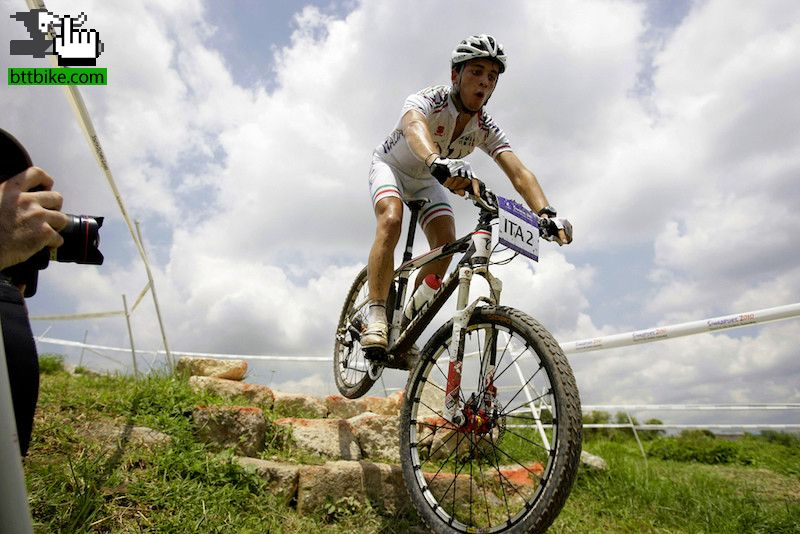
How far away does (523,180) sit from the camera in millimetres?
3809

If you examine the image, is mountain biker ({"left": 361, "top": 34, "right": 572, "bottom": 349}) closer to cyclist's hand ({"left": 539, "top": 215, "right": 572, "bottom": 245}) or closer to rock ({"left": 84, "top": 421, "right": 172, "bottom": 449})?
cyclist's hand ({"left": 539, "top": 215, "right": 572, "bottom": 245})

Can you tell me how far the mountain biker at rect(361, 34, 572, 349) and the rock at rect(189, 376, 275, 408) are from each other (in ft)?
5.48

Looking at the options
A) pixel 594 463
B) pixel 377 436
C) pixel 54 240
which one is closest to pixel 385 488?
pixel 377 436

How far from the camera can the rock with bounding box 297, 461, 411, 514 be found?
10.5ft

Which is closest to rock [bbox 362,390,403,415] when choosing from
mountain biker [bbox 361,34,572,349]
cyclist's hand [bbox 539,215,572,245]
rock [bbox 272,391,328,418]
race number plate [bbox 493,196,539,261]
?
rock [bbox 272,391,328,418]

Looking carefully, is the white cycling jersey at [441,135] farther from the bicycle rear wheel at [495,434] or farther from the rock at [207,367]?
the rock at [207,367]

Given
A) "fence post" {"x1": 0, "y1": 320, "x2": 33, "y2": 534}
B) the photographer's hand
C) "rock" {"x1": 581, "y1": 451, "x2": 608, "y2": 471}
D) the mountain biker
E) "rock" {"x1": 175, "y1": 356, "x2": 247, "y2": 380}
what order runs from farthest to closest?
"rock" {"x1": 175, "y1": 356, "x2": 247, "y2": 380} < "rock" {"x1": 581, "y1": 451, "x2": 608, "y2": 471} < the mountain biker < the photographer's hand < "fence post" {"x1": 0, "y1": 320, "x2": 33, "y2": 534}

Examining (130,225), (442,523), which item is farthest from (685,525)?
(130,225)

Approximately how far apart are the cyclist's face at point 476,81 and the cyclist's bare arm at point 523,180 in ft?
1.51

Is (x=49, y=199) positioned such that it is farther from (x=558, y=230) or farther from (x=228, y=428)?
(x=228, y=428)

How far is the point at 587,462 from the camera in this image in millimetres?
4180

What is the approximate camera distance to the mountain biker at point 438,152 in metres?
3.55

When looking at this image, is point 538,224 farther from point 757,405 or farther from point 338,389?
point 757,405

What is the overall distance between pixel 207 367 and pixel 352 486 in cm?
270
